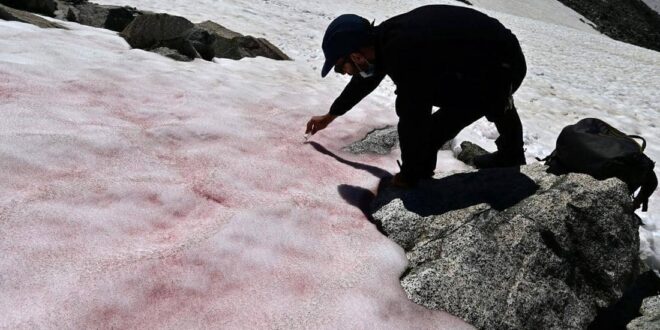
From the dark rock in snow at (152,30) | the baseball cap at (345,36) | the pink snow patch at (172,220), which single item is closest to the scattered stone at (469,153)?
the pink snow patch at (172,220)

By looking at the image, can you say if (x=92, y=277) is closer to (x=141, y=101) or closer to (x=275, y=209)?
(x=275, y=209)

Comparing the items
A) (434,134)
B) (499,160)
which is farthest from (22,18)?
(499,160)

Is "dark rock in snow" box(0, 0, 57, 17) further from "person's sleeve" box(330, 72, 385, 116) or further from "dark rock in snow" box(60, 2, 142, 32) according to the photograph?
"person's sleeve" box(330, 72, 385, 116)

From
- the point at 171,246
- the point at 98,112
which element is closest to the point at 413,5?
the point at 98,112

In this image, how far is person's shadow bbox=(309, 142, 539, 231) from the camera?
12.1 feet

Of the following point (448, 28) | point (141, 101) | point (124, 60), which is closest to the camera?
point (448, 28)

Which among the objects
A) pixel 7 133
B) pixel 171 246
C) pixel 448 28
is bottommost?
pixel 171 246

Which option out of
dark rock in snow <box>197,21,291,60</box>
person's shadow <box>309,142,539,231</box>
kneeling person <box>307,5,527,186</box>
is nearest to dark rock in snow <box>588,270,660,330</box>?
person's shadow <box>309,142,539,231</box>

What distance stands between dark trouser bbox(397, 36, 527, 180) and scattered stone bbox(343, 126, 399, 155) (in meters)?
1.14

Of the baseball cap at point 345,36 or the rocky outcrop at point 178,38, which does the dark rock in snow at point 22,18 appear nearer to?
the rocky outcrop at point 178,38

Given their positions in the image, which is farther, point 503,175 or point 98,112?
point 98,112

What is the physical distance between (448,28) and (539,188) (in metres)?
1.39

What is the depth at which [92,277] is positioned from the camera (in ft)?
8.72

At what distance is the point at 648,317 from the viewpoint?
3.26m
